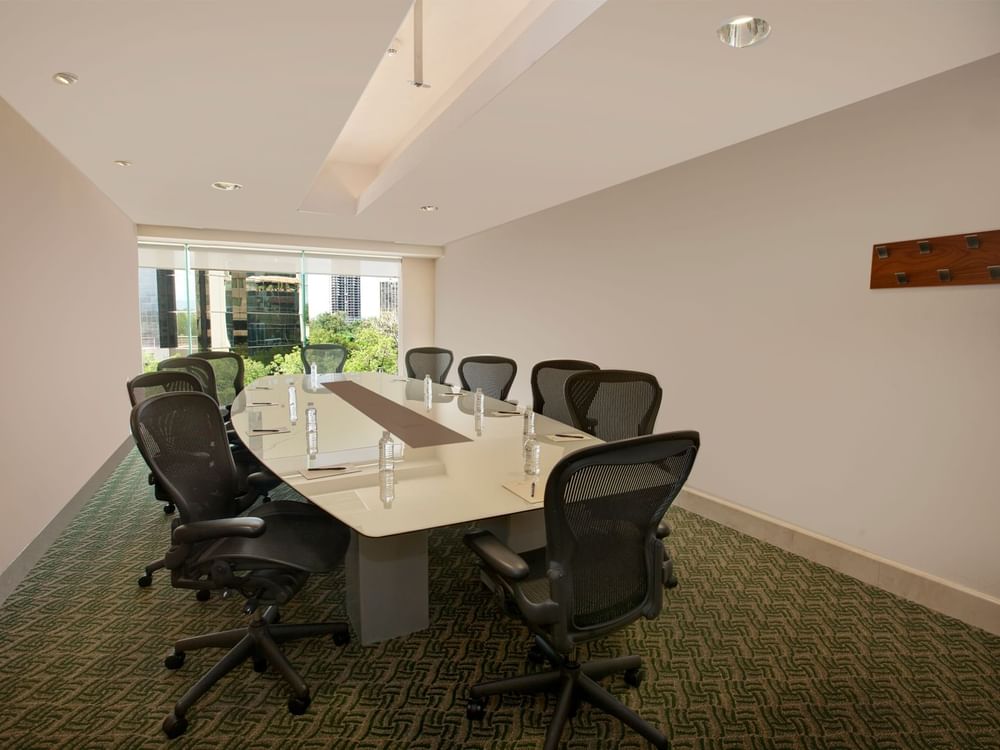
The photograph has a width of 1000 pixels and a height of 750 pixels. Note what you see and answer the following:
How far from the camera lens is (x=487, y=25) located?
291 cm

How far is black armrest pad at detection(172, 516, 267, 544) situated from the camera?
1.83 metres

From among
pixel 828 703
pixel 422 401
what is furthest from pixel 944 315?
pixel 422 401

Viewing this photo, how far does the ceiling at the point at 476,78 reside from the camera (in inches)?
76.0

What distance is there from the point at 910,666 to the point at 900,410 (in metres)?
1.31

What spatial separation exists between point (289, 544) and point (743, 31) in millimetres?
2762

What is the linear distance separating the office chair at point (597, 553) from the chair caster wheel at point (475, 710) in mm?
298

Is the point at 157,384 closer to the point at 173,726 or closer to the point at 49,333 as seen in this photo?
the point at 49,333

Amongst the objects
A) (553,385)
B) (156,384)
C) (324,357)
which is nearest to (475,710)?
(553,385)

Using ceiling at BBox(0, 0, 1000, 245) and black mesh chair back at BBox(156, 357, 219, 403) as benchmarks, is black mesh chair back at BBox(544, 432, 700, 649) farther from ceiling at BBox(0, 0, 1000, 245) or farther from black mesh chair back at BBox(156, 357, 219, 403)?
black mesh chair back at BBox(156, 357, 219, 403)

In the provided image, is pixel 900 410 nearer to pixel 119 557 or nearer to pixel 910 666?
pixel 910 666

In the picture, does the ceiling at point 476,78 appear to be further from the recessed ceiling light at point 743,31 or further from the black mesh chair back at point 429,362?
the black mesh chair back at point 429,362

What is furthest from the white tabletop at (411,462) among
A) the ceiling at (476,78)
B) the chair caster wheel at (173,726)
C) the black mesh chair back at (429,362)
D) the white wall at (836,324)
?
the ceiling at (476,78)

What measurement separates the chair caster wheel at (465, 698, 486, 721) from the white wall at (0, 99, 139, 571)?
2.64 m

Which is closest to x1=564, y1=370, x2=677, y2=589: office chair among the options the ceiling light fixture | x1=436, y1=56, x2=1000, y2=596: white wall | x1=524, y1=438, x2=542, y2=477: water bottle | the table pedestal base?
x1=524, y1=438, x2=542, y2=477: water bottle
